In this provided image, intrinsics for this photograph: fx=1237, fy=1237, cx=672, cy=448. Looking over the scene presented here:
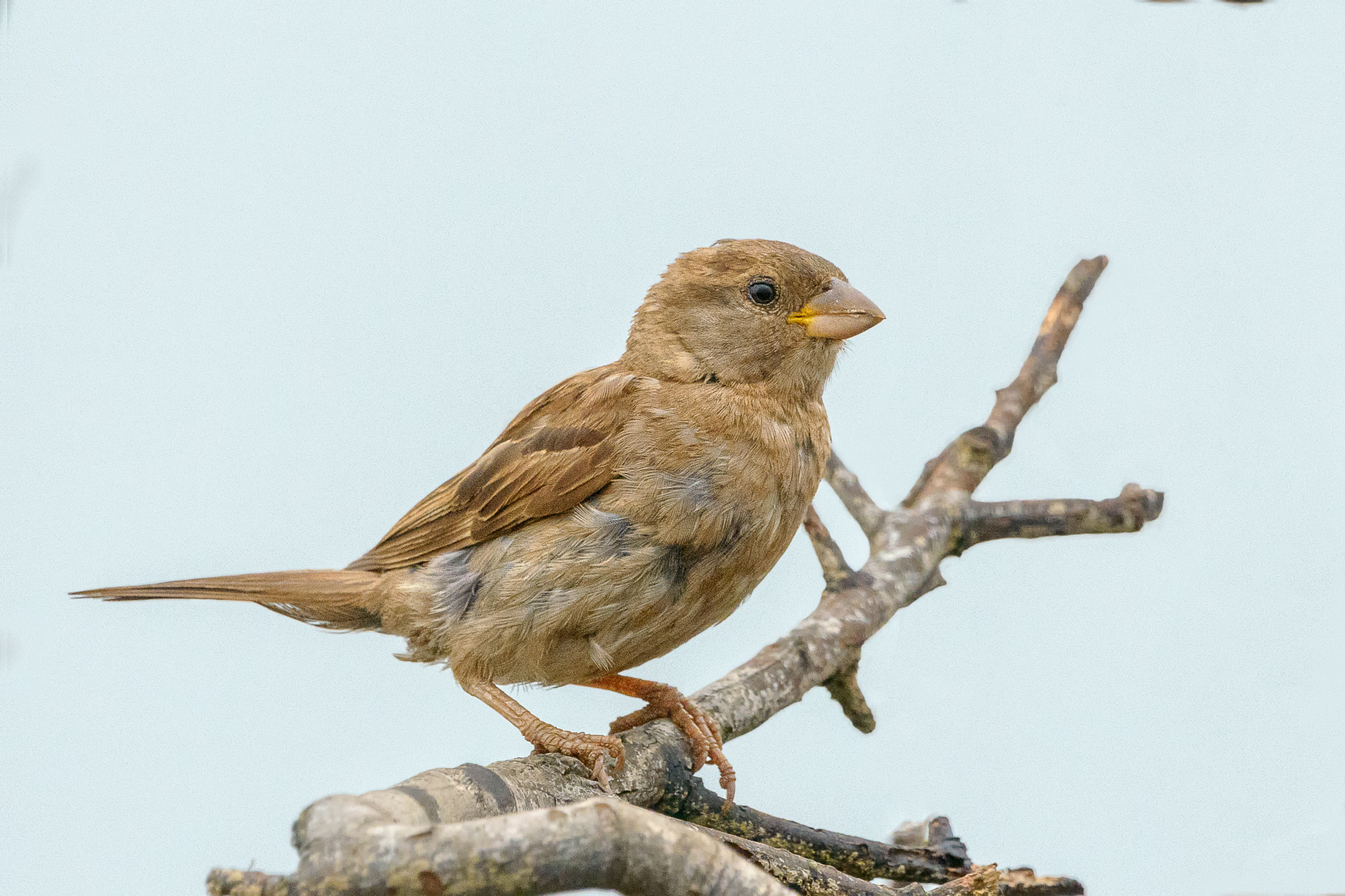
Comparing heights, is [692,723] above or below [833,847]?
above

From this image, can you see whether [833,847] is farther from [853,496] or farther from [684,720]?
[853,496]

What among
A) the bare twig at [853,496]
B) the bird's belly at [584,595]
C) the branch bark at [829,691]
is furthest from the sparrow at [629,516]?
the bare twig at [853,496]

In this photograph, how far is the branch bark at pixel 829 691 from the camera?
2.23 m

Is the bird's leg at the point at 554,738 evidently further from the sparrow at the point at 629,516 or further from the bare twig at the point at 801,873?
the bare twig at the point at 801,873

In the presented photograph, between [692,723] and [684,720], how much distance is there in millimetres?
31

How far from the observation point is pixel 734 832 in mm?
3717

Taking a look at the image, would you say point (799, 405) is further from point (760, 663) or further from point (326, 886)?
point (326, 886)

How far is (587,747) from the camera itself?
366cm

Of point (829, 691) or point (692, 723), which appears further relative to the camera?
point (829, 691)

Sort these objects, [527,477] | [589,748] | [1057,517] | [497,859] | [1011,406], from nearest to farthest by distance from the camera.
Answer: [497,859]
[589,748]
[527,477]
[1057,517]
[1011,406]

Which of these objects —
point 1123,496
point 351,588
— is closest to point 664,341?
point 351,588

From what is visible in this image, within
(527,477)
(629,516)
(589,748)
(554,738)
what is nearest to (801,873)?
(589,748)

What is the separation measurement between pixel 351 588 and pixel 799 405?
1692 mm

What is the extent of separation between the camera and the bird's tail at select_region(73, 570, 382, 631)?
4277 mm
